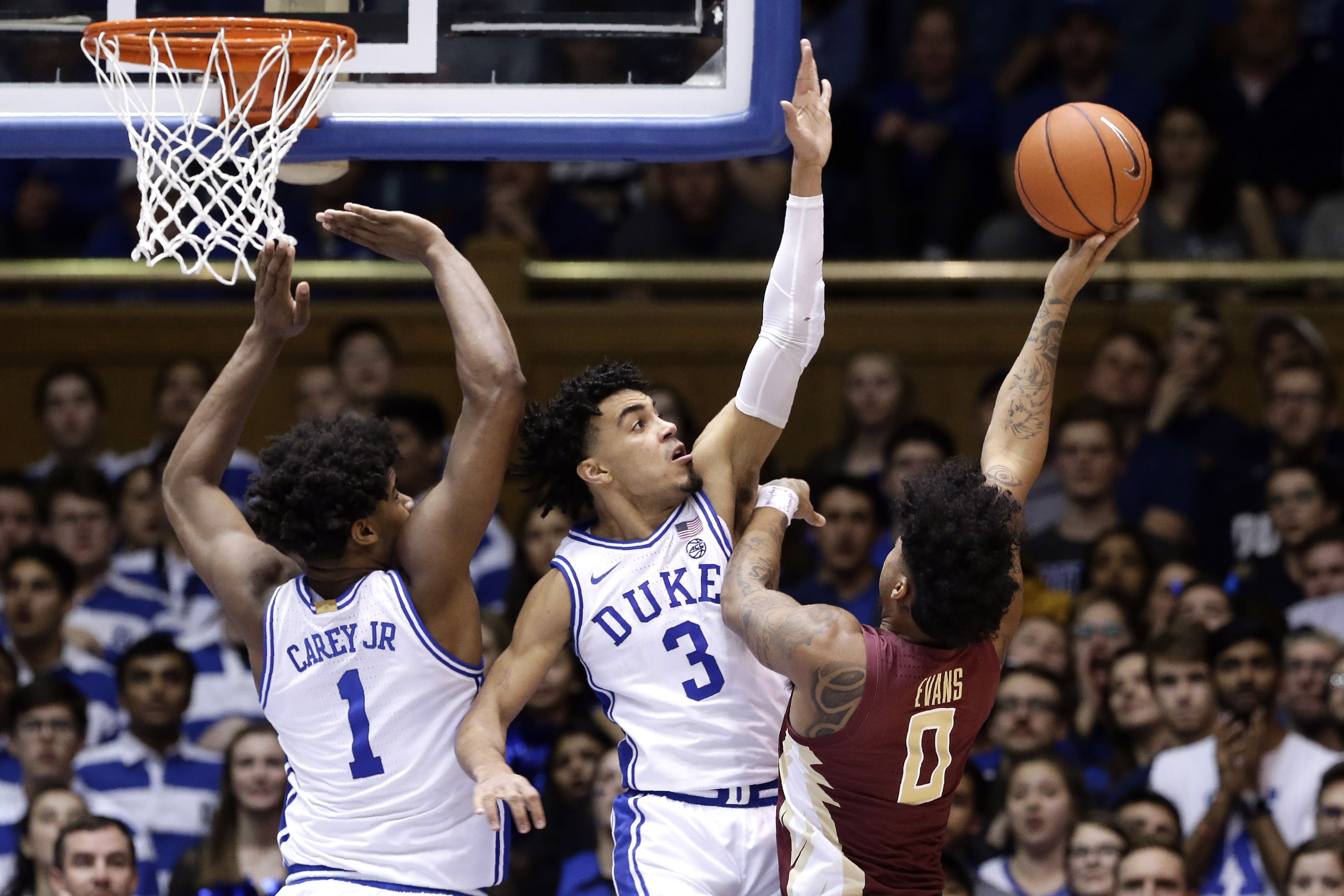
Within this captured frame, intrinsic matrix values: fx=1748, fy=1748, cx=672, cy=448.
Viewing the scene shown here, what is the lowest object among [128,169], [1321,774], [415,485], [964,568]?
[1321,774]

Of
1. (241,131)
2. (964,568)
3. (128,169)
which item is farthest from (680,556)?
(128,169)

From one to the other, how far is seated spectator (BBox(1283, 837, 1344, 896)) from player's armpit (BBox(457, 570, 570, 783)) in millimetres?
2680

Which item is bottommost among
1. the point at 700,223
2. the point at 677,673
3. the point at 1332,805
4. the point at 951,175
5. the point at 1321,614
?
the point at 1332,805

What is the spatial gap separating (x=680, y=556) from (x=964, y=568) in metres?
0.76

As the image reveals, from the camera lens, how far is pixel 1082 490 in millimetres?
6812

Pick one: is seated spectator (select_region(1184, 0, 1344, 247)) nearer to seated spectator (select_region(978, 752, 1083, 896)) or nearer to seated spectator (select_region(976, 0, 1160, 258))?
seated spectator (select_region(976, 0, 1160, 258))

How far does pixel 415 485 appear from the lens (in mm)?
6934

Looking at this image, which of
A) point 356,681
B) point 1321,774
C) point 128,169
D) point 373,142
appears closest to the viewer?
point 356,681

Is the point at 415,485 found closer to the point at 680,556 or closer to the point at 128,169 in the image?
the point at 128,169

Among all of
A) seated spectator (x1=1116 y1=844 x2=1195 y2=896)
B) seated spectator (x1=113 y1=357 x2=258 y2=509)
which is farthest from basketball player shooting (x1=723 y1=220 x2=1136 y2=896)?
seated spectator (x1=113 y1=357 x2=258 y2=509)

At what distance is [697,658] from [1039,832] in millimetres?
2232

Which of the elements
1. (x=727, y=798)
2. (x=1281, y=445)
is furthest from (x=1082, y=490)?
(x=727, y=798)

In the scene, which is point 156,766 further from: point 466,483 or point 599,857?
point 466,483

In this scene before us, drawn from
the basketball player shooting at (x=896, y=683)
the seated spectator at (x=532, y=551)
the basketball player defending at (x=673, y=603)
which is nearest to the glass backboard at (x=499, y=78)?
the basketball player defending at (x=673, y=603)
